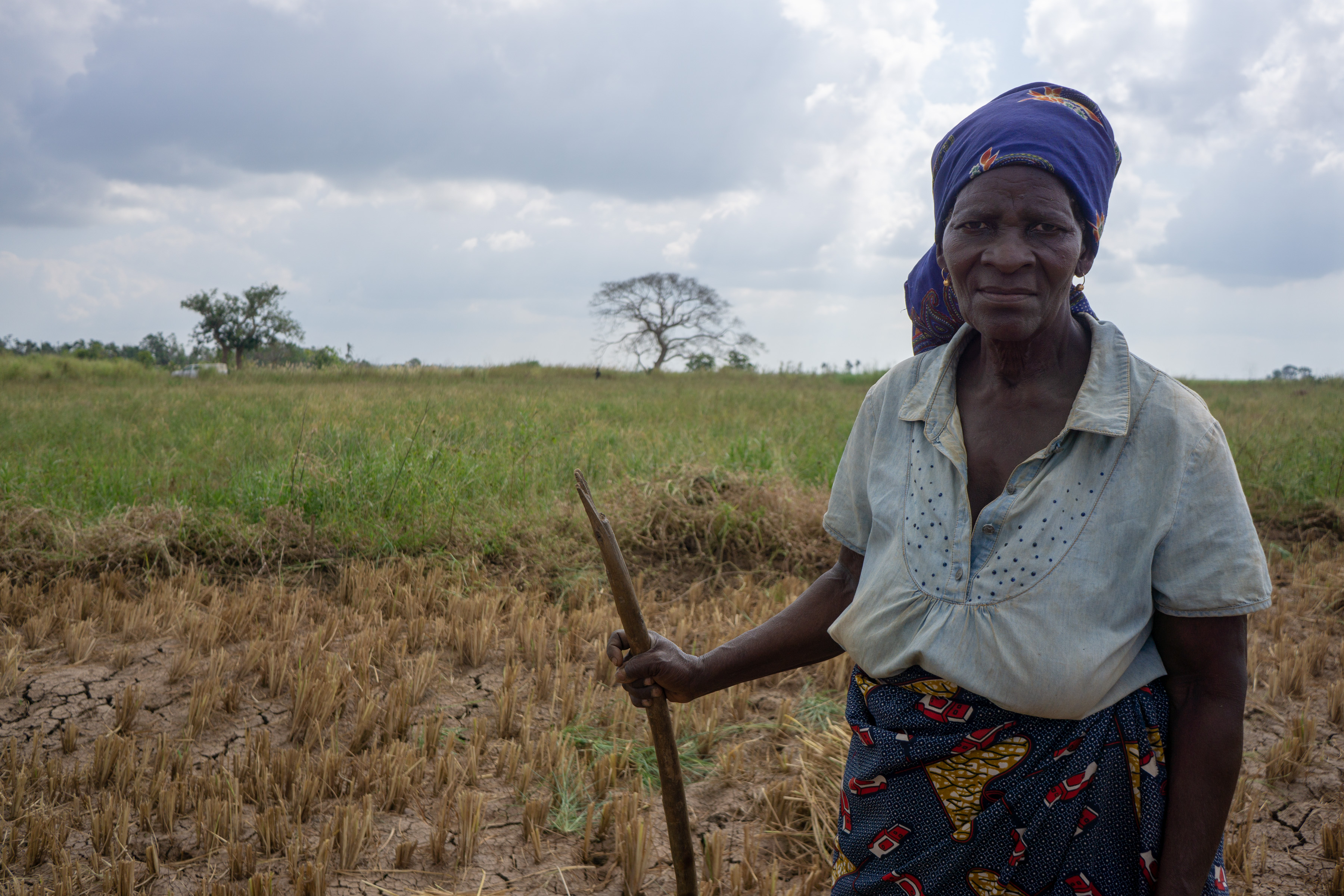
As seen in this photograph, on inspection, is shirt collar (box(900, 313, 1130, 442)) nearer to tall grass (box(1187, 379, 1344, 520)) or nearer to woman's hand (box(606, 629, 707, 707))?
woman's hand (box(606, 629, 707, 707))

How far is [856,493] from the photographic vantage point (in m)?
1.69

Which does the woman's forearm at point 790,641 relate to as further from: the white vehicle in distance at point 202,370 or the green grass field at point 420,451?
the white vehicle in distance at point 202,370

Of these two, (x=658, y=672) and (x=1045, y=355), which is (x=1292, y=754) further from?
(x=658, y=672)

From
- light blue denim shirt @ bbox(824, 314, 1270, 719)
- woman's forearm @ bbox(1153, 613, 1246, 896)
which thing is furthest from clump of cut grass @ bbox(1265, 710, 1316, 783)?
light blue denim shirt @ bbox(824, 314, 1270, 719)

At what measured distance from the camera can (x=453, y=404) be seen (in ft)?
39.1

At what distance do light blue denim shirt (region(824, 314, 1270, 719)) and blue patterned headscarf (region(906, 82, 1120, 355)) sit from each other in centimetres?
26

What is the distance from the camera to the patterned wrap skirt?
4.56ft

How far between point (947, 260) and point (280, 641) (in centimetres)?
340

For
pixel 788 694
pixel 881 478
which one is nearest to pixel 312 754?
pixel 788 694

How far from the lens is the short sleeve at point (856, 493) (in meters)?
1.69

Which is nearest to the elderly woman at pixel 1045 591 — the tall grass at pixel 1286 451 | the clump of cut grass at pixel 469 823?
the clump of cut grass at pixel 469 823

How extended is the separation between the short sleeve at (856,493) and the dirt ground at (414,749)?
1.19m

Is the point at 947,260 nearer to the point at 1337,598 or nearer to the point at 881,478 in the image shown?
the point at 881,478

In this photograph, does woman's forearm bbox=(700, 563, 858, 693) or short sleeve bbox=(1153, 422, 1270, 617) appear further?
woman's forearm bbox=(700, 563, 858, 693)
